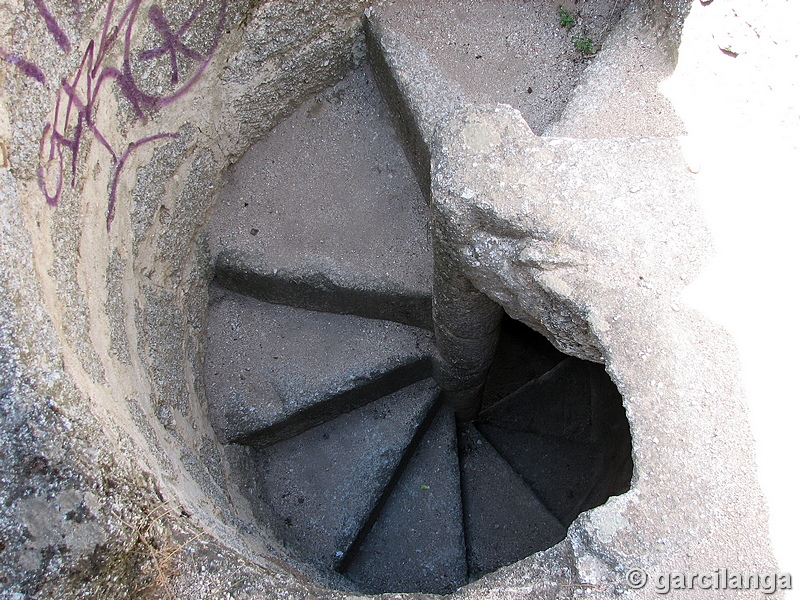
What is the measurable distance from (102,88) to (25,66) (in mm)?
288

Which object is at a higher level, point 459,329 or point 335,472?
point 459,329

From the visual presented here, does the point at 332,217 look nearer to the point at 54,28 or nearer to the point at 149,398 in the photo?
the point at 149,398

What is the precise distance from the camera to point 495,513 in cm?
293

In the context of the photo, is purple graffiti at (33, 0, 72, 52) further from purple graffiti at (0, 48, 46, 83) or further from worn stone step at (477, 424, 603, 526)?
worn stone step at (477, 424, 603, 526)

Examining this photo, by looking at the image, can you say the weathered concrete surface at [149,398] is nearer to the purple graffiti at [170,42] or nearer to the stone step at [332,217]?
the purple graffiti at [170,42]

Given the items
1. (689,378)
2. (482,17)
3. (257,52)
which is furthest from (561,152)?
(257,52)

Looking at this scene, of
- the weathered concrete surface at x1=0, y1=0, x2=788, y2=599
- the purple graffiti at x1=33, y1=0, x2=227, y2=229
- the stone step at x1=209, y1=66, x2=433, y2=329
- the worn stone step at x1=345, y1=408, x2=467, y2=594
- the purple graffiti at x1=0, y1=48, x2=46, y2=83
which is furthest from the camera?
the worn stone step at x1=345, y1=408, x2=467, y2=594

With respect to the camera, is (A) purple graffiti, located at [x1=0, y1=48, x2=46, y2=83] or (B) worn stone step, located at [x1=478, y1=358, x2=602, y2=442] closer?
(A) purple graffiti, located at [x1=0, y1=48, x2=46, y2=83]

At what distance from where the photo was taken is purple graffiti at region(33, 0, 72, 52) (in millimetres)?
1393

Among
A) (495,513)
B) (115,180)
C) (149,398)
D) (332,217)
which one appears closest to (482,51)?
(332,217)

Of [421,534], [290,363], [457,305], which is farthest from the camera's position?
[421,534]

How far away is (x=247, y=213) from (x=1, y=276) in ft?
3.79

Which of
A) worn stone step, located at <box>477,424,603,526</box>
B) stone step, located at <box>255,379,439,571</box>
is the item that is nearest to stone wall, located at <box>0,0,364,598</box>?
stone step, located at <box>255,379,439,571</box>

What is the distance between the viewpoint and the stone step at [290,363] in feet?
7.41
